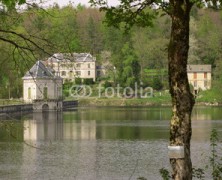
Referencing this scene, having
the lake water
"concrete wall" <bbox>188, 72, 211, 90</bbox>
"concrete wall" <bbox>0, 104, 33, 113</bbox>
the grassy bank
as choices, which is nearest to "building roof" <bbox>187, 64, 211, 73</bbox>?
"concrete wall" <bbox>188, 72, 211, 90</bbox>

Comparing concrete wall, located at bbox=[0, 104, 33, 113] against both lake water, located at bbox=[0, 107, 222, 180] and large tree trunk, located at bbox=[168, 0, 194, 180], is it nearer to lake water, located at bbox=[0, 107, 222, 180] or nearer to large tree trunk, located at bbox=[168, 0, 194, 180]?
lake water, located at bbox=[0, 107, 222, 180]

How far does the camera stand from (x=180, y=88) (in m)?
6.53

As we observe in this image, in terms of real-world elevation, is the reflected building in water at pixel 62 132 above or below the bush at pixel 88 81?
below

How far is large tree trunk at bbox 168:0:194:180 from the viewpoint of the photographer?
255 inches

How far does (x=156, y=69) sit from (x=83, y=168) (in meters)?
57.3

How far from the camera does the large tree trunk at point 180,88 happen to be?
6.48 m

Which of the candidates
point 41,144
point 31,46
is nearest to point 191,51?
point 41,144

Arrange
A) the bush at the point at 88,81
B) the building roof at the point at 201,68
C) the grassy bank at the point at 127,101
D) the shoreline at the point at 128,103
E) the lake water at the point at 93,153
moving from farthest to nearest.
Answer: the bush at the point at 88,81 < the building roof at the point at 201,68 < the grassy bank at the point at 127,101 < the shoreline at the point at 128,103 < the lake water at the point at 93,153

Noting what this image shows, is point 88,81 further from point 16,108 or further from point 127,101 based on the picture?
point 16,108
